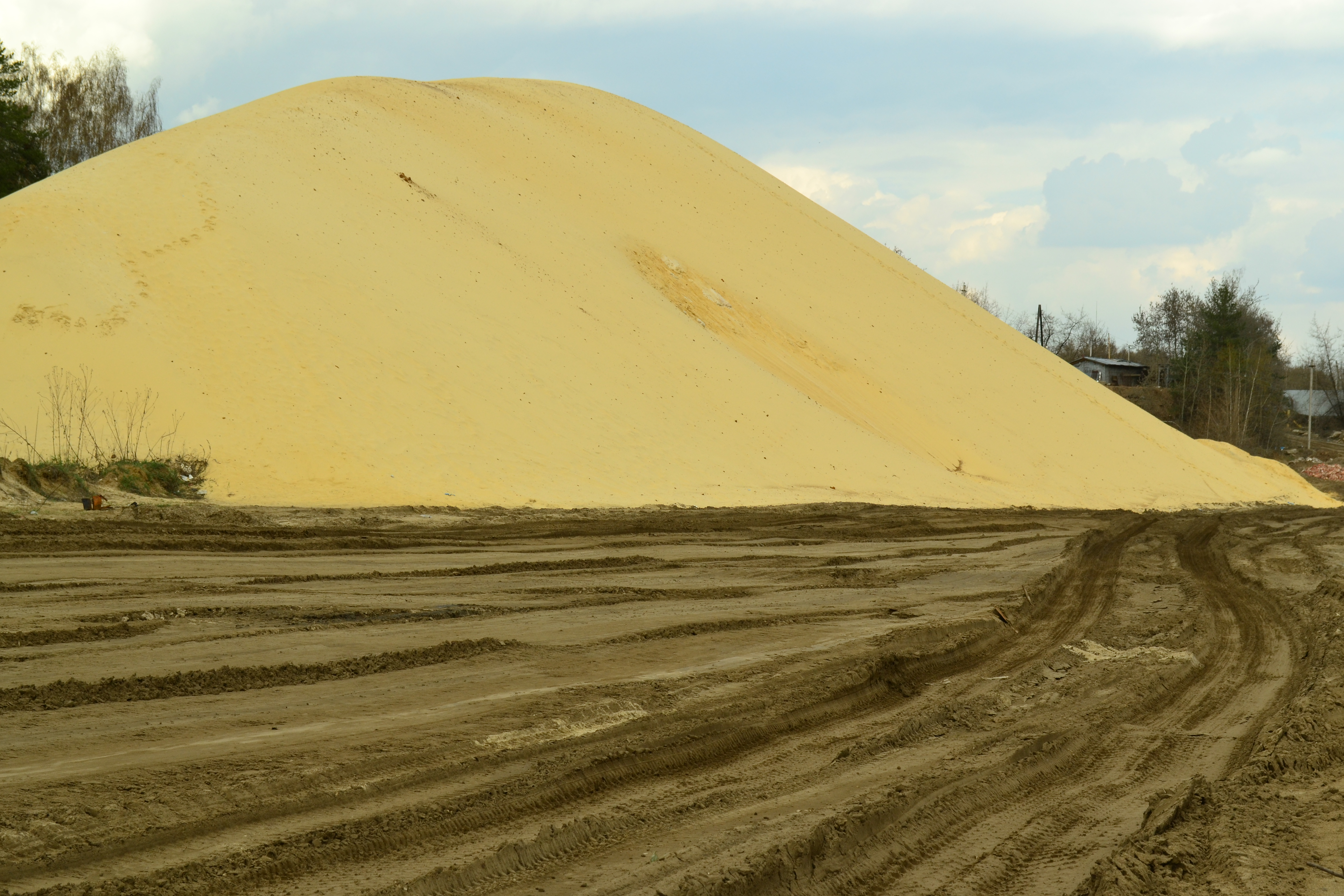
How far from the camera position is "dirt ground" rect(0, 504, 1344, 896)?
3992 mm

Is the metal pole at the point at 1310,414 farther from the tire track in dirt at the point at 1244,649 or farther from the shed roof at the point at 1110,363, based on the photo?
the tire track in dirt at the point at 1244,649

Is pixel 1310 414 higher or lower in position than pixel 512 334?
higher

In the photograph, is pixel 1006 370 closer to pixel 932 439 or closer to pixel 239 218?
pixel 932 439

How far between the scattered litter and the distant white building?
72855 mm

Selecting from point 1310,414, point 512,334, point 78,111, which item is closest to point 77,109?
point 78,111

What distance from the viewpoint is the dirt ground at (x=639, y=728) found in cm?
399

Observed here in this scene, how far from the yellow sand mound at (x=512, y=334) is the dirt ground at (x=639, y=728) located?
20.9 ft

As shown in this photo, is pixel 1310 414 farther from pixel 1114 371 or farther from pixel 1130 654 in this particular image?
pixel 1130 654

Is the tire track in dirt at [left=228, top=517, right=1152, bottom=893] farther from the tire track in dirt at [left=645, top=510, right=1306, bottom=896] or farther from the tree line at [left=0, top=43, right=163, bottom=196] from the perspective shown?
the tree line at [left=0, top=43, right=163, bottom=196]

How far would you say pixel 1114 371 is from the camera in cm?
7744

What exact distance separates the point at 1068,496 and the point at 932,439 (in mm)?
3920

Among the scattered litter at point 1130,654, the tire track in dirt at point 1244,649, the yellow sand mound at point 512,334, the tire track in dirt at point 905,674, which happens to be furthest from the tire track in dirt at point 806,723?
the yellow sand mound at point 512,334

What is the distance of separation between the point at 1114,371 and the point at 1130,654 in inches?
3010

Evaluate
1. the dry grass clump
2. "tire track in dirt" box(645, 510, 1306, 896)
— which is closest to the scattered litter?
"tire track in dirt" box(645, 510, 1306, 896)
